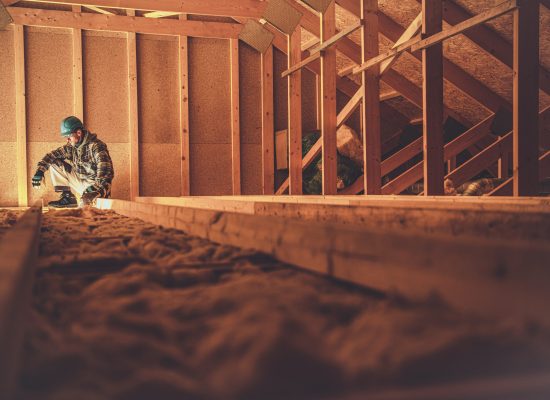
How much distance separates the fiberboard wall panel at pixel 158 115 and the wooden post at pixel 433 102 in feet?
11.9

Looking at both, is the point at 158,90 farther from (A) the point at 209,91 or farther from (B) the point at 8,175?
(B) the point at 8,175

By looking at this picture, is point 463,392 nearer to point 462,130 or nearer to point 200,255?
point 200,255

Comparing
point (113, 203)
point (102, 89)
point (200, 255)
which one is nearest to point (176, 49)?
point (102, 89)

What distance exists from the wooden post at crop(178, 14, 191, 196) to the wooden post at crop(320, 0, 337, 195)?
2.24 meters

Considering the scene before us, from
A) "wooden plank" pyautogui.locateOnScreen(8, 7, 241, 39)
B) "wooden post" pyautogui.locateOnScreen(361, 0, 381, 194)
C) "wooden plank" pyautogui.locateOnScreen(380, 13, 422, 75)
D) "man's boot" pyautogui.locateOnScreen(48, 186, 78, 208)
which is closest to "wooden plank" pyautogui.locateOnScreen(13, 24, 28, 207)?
"wooden plank" pyautogui.locateOnScreen(8, 7, 241, 39)

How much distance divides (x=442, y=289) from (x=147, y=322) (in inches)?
19.5

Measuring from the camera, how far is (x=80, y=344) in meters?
0.69

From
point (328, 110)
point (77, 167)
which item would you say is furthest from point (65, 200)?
point (328, 110)

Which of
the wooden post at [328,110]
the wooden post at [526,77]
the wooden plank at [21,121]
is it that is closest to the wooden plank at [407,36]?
the wooden post at [328,110]

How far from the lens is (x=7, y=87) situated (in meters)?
5.62

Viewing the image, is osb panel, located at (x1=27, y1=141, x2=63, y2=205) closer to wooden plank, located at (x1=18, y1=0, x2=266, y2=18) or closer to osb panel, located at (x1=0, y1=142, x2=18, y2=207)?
osb panel, located at (x1=0, y1=142, x2=18, y2=207)

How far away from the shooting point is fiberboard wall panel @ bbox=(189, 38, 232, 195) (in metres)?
6.23

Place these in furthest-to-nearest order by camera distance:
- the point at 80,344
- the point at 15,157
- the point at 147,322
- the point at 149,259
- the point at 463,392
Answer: the point at 15,157, the point at 149,259, the point at 147,322, the point at 80,344, the point at 463,392

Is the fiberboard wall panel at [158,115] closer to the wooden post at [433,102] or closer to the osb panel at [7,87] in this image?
the osb panel at [7,87]
